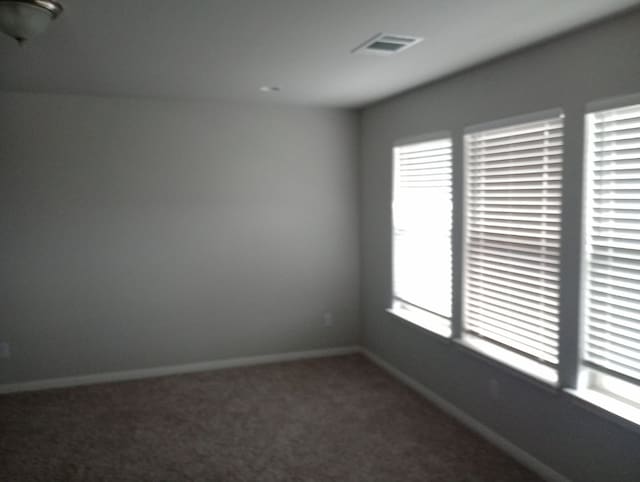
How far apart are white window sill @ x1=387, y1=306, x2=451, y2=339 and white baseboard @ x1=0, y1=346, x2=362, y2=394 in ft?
3.14

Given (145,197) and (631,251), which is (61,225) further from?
(631,251)

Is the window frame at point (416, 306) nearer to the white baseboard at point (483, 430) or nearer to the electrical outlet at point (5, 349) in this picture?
the white baseboard at point (483, 430)

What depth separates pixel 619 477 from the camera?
2.63 metres

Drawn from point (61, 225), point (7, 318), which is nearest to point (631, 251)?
point (61, 225)

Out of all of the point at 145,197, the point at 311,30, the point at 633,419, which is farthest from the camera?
the point at 145,197

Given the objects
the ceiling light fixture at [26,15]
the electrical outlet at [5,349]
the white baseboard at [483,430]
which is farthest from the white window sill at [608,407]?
the electrical outlet at [5,349]

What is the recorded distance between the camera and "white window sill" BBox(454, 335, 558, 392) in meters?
3.07

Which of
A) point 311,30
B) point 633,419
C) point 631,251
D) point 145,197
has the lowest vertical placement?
point 633,419

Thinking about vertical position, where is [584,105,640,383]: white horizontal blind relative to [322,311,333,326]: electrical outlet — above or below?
above

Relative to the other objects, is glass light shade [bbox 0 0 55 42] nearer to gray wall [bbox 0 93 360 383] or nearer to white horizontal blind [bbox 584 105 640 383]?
gray wall [bbox 0 93 360 383]

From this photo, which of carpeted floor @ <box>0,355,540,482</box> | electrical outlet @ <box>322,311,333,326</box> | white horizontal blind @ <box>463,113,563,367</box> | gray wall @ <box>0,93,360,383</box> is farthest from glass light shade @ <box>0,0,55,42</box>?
electrical outlet @ <box>322,311,333,326</box>

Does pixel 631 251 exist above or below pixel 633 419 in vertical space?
above

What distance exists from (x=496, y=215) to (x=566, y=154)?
2.19 ft

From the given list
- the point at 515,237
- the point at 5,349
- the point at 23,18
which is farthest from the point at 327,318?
the point at 23,18
